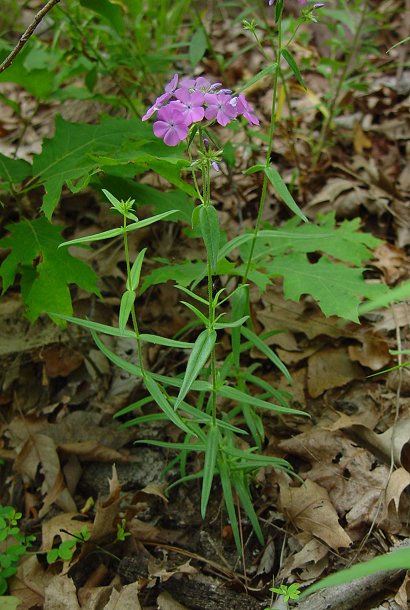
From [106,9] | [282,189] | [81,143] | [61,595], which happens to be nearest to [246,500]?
[61,595]

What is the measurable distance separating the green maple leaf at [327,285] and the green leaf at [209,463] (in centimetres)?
73

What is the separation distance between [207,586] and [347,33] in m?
4.23

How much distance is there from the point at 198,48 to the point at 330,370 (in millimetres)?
1906

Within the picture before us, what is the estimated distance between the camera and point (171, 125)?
5.29 feet

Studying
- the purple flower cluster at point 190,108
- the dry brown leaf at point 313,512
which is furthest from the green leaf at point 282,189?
the dry brown leaf at point 313,512

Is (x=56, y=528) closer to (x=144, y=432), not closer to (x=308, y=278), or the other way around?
(x=144, y=432)

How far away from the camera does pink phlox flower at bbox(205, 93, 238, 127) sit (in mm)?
1603

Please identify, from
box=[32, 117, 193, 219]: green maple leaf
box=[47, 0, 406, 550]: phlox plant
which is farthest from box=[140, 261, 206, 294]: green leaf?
box=[32, 117, 193, 219]: green maple leaf

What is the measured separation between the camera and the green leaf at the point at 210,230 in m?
1.63

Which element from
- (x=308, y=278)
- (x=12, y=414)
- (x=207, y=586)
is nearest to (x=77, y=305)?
(x=12, y=414)

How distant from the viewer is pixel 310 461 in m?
2.43

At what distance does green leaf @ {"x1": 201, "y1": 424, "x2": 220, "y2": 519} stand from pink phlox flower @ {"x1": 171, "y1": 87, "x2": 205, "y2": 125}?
3.27 ft

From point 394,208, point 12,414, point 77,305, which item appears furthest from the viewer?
point 394,208

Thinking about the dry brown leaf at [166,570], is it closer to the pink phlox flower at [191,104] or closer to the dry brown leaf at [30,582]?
the dry brown leaf at [30,582]
